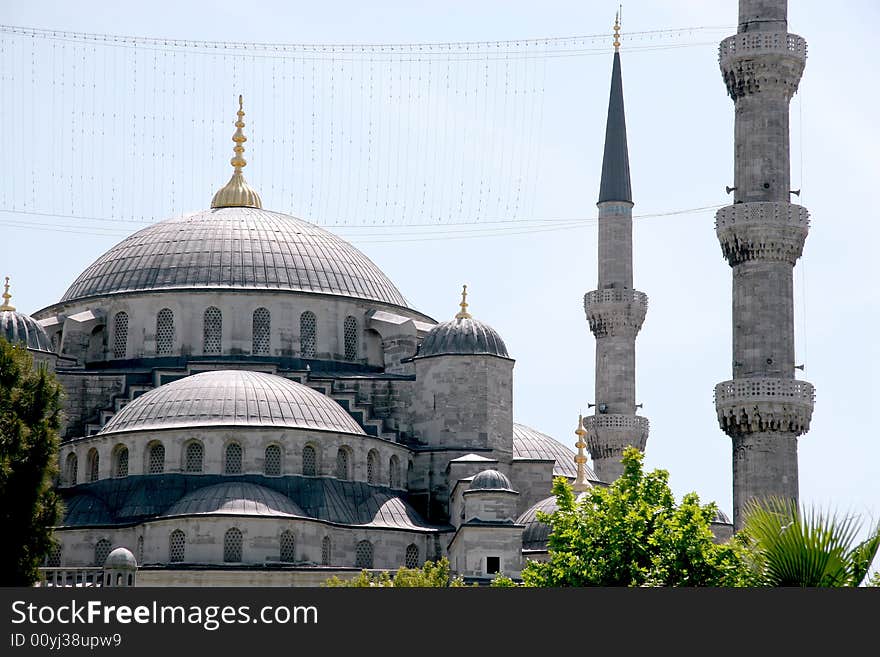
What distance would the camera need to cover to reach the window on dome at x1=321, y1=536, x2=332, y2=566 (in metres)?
42.8

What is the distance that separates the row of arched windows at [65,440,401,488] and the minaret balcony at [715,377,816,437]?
8.98 metres

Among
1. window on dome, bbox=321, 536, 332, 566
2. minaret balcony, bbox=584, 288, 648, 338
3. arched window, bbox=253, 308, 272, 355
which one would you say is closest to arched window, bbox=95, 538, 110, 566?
window on dome, bbox=321, 536, 332, 566

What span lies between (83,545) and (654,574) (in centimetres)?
1707

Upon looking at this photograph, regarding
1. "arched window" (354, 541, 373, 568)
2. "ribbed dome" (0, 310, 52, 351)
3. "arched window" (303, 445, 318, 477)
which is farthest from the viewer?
"ribbed dome" (0, 310, 52, 351)

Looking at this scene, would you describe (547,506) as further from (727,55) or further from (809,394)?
(727,55)

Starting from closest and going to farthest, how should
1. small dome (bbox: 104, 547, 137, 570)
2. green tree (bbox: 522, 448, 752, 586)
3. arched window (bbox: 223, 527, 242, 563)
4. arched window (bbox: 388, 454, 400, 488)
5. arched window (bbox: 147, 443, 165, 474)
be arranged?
1. green tree (bbox: 522, 448, 752, 586)
2. small dome (bbox: 104, 547, 137, 570)
3. arched window (bbox: 223, 527, 242, 563)
4. arched window (bbox: 147, 443, 165, 474)
5. arched window (bbox: 388, 454, 400, 488)

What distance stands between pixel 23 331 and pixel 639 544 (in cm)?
2277

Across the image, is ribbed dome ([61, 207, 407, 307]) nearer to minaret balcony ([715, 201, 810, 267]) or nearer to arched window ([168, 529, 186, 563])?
arched window ([168, 529, 186, 563])

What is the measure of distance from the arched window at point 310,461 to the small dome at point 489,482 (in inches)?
156

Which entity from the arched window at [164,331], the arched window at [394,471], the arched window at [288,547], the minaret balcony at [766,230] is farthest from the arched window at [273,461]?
the minaret balcony at [766,230]

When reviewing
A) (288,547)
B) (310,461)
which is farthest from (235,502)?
(310,461)

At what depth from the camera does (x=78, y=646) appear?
16578 mm

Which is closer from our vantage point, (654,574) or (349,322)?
(654,574)

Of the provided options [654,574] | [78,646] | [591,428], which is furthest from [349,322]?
[78,646]
